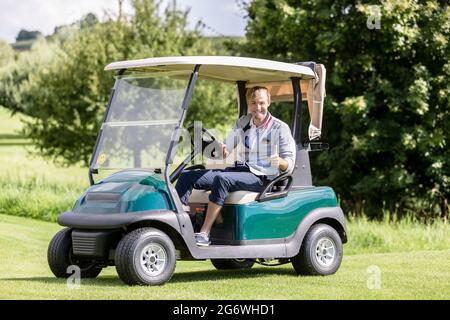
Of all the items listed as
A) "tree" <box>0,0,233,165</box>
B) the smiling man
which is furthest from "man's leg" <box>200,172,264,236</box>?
"tree" <box>0,0,233,165</box>

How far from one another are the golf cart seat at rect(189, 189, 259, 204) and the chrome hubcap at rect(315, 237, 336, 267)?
93cm

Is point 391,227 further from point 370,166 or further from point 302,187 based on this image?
point 302,187

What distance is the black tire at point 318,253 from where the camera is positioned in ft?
28.0

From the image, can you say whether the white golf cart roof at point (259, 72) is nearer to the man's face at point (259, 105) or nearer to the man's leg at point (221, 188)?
the man's face at point (259, 105)

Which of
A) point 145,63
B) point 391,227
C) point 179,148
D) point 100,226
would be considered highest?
point 145,63

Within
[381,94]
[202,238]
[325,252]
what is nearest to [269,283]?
[202,238]

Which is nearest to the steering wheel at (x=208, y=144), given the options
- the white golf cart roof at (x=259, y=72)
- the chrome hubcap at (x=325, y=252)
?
the white golf cart roof at (x=259, y=72)

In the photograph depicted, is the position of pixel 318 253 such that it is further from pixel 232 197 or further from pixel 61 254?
pixel 61 254

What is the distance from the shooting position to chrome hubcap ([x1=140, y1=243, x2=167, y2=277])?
24.1ft

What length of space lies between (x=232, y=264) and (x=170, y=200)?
6.89 ft

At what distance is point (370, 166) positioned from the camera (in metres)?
19.4

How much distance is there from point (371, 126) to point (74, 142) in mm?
9193

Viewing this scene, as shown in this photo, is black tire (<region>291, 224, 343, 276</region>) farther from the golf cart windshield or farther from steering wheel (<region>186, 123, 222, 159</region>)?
the golf cart windshield
